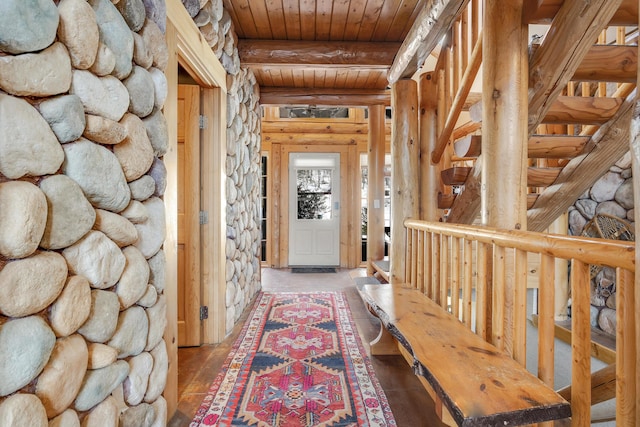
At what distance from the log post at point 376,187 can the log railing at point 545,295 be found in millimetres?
2320

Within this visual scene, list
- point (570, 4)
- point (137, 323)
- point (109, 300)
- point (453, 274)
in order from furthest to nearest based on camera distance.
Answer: point (453, 274) → point (570, 4) → point (137, 323) → point (109, 300)

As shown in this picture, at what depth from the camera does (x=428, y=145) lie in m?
2.87

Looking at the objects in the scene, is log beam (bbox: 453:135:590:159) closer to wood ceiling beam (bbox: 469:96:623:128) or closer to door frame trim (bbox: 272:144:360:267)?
wood ceiling beam (bbox: 469:96:623:128)

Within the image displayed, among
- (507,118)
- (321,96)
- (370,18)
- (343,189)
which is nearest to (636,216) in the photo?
(507,118)

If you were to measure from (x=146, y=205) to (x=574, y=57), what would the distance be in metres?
1.95

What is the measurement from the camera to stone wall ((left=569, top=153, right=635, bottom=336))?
314 centimetres

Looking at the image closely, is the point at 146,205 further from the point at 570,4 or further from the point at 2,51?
the point at 570,4

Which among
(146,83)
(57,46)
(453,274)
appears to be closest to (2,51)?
(57,46)

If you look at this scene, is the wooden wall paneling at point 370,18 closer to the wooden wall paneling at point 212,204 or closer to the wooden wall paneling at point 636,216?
the wooden wall paneling at point 212,204

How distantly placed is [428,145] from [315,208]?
11.0ft

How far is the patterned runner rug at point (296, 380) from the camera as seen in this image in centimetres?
172

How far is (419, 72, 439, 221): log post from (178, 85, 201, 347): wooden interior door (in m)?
1.79

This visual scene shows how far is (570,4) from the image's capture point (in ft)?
4.92

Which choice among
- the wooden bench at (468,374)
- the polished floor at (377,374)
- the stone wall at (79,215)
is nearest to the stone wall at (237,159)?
the polished floor at (377,374)
